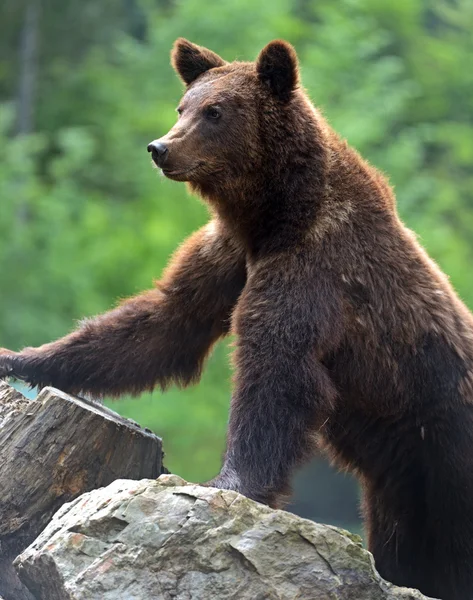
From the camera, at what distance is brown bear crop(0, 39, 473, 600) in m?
6.01

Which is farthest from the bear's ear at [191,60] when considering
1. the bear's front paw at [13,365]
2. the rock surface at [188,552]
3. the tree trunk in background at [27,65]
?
the tree trunk in background at [27,65]

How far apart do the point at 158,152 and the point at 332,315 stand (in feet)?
4.44

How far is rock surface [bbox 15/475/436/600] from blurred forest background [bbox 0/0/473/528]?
53.0 feet

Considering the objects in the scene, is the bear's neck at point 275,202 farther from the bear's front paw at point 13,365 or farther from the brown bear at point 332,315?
the bear's front paw at point 13,365

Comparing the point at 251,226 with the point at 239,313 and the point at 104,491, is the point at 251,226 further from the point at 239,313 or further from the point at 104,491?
the point at 104,491

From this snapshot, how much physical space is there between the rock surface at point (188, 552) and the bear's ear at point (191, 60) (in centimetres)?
294

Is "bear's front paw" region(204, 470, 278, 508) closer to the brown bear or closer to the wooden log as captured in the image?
the brown bear

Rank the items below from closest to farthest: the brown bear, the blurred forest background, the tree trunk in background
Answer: the brown bear < the blurred forest background < the tree trunk in background

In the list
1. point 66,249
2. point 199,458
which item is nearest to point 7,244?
point 66,249

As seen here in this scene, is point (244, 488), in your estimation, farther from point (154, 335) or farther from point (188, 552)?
point (154, 335)

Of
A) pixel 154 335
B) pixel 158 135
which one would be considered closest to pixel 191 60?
pixel 154 335

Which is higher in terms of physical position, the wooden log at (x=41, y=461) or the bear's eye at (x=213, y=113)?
the bear's eye at (x=213, y=113)

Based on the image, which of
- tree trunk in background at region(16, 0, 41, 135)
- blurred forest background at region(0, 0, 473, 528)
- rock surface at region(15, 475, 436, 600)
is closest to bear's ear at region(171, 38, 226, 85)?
rock surface at region(15, 475, 436, 600)

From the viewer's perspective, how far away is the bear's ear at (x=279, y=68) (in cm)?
652
